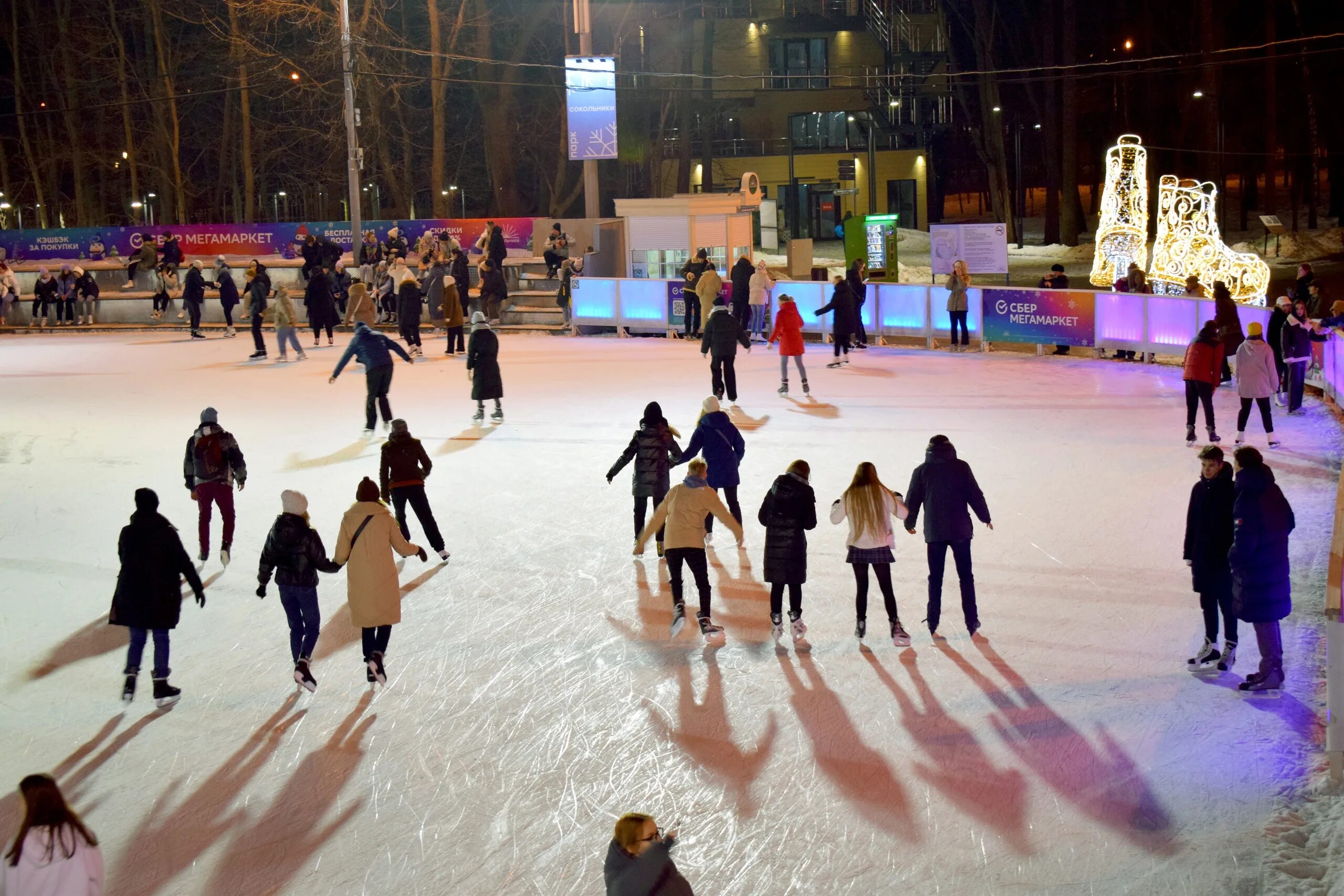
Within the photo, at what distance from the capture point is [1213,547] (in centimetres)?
751

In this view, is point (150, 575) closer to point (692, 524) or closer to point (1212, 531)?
point (692, 524)

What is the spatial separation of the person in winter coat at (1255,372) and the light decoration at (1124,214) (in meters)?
11.5

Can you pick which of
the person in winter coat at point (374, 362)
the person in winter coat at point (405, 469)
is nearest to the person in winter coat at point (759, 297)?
the person in winter coat at point (374, 362)

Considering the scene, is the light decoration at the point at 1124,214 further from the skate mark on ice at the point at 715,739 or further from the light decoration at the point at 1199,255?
the skate mark on ice at the point at 715,739

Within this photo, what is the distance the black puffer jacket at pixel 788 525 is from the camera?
800 cm

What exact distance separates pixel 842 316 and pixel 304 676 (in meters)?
14.2

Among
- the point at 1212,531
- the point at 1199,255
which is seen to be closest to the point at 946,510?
the point at 1212,531

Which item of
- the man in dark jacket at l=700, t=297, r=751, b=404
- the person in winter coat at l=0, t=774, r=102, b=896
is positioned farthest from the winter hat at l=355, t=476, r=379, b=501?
the man in dark jacket at l=700, t=297, r=751, b=404

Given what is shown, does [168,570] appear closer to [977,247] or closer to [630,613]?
[630,613]

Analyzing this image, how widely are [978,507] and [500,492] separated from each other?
5.73 metres

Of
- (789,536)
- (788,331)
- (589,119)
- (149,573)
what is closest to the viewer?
(149,573)

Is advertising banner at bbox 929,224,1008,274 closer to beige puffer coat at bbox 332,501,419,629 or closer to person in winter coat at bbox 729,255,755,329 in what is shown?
person in winter coat at bbox 729,255,755,329

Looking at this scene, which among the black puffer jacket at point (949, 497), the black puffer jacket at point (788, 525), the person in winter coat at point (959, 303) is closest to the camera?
the black puffer jacket at point (788, 525)

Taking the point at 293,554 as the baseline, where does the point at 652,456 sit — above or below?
above
